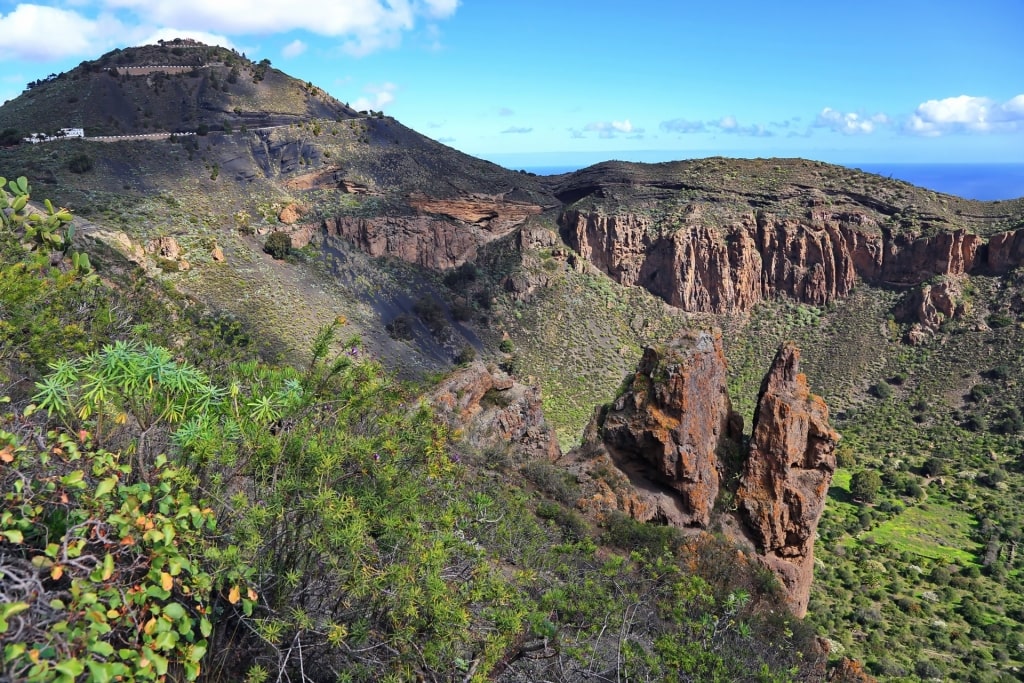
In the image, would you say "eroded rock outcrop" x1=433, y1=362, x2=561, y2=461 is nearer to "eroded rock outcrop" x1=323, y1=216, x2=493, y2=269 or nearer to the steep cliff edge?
"eroded rock outcrop" x1=323, y1=216, x2=493, y2=269

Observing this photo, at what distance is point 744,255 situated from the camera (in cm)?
5269

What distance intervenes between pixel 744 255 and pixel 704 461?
40.3m

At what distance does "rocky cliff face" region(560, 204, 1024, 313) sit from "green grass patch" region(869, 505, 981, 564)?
81.6 feet

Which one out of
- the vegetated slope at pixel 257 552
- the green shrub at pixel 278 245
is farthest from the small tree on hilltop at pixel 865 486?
the green shrub at pixel 278 245

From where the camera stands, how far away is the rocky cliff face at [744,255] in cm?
5166

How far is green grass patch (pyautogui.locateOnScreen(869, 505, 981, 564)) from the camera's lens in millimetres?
29234

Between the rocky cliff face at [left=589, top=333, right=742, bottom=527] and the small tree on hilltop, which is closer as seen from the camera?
the rocky cliff face at [left=589, top=333, right=742, bottom=527]

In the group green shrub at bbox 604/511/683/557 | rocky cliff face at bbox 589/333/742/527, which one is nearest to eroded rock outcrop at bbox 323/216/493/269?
rocky cliff face at bbox 589/333/742/527

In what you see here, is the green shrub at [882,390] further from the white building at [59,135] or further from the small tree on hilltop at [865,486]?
the white building at [59,135]

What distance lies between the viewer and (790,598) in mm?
15539

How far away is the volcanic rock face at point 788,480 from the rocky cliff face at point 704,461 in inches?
1.1

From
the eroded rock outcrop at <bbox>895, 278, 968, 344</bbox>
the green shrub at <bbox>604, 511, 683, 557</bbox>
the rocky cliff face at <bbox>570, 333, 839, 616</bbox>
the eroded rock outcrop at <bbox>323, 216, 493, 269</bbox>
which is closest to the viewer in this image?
the green shrub at <bbox>604, 511, 683, 557</bbox>

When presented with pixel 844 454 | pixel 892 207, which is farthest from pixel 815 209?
pixel 844 454

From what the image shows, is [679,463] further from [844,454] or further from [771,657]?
[844,454]
